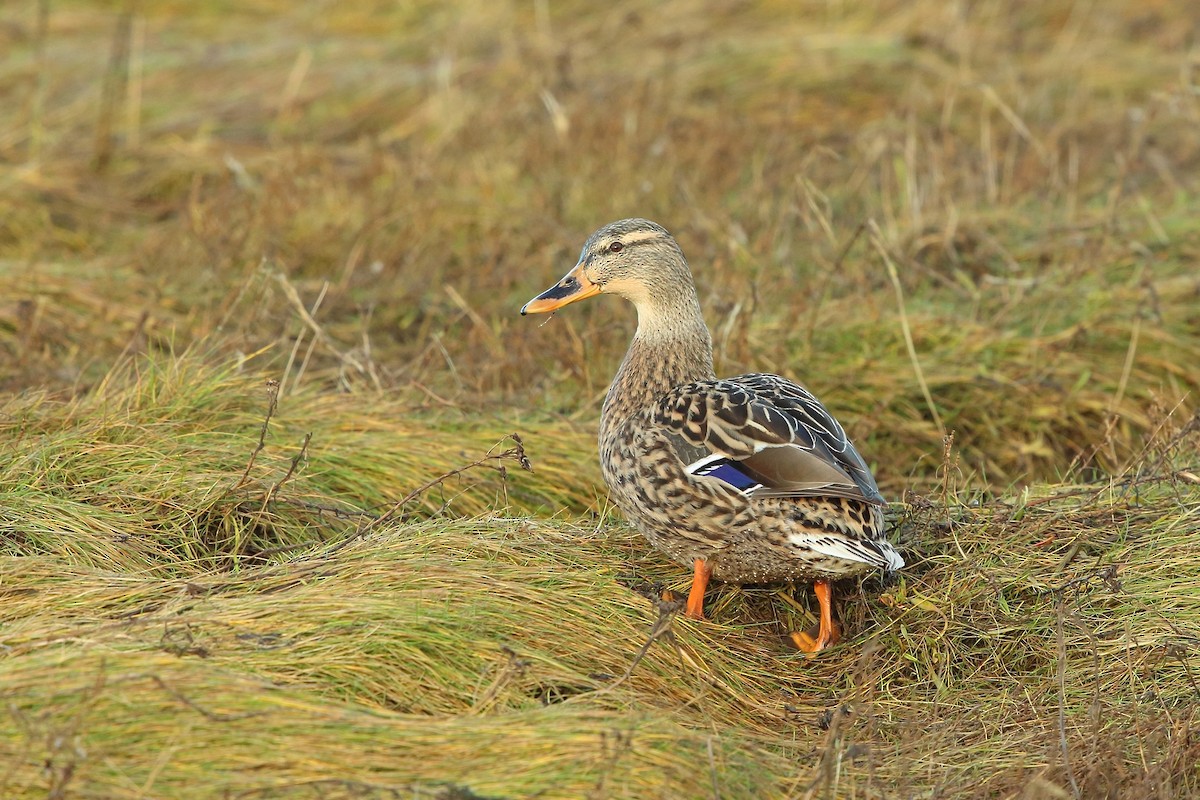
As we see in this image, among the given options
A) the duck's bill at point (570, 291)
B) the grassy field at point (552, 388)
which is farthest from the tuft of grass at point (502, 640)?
the duck's bill at point (570, 291)

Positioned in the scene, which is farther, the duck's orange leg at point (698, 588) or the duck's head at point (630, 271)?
the duck's head at point (630, 271)

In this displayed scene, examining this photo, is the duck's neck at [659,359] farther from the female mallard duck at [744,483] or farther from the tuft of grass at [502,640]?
the tuft of grass at [502,640]

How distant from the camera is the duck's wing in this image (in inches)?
159

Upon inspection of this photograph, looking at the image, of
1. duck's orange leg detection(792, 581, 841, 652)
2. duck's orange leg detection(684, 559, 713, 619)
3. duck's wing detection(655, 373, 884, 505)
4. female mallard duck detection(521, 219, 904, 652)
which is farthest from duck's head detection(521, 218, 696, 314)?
duck's orange leg detection(792, 581, 841, 652)

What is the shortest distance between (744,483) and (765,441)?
0.14 m

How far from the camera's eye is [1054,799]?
3260mm

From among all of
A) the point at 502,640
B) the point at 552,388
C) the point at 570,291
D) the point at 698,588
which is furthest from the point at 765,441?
the point at 552,388

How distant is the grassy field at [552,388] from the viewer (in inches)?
133

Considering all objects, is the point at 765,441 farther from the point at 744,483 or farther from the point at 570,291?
the point at 570,291

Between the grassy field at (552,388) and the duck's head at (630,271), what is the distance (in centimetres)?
60

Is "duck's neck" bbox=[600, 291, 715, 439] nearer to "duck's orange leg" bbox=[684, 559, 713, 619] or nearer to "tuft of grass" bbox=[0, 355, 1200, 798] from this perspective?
"tuft of grass" bbox=[0, 355, 1200, 798]

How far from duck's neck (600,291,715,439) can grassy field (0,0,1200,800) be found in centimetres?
38

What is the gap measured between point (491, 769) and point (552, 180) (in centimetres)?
515

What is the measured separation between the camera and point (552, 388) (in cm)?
597
